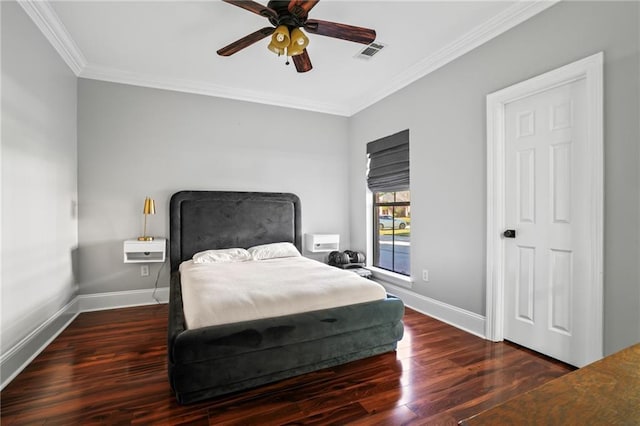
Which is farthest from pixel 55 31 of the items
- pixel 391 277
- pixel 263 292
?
pixel 391 277

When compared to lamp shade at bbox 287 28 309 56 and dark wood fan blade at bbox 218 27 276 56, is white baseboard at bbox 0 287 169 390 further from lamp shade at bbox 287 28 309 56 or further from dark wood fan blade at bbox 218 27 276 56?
lamp shade at bbox 287 28 309 56

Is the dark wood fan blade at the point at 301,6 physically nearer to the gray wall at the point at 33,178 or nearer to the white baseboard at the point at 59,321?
the gray wall at the point at 33,178

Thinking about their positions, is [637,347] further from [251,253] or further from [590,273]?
[251,253]

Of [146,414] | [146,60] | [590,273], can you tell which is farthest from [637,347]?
[146,60]

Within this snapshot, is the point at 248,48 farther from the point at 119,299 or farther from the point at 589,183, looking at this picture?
the point at 119,299

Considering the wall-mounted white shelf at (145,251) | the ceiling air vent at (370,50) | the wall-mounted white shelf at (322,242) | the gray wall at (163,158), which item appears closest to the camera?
the ceiling air vent at (370,50)

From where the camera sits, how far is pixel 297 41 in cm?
219

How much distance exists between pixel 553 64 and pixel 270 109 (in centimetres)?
325

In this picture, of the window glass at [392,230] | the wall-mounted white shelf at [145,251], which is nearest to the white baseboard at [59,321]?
the wall-mounted white shelf at [145,251]

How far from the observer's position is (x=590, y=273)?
6.71ft

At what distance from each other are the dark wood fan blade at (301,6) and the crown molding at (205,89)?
223 cm

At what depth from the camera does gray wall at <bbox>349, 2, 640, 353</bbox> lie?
1.88 meters

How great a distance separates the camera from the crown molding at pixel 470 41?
2.35 metres

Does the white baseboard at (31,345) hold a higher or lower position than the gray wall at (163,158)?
lower
